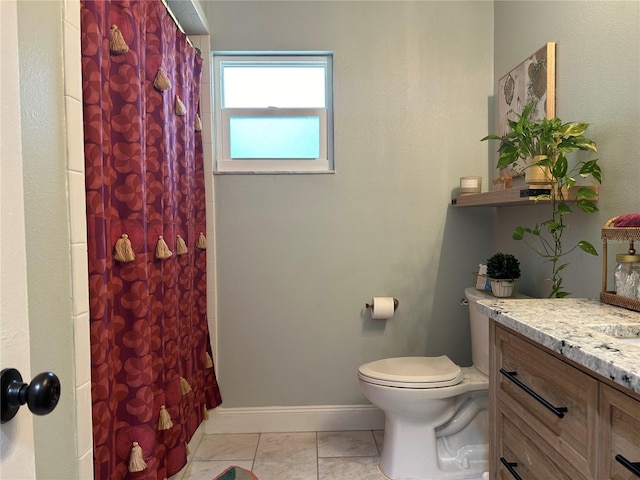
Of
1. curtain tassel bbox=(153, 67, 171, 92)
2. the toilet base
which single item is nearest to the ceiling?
curtain tassel bbox=(153, 67, 171, 92)

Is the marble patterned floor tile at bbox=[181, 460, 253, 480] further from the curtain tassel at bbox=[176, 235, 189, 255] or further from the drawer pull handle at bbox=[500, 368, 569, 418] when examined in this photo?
the drawer pull handle at bbox=[500, 368, 569, 418]

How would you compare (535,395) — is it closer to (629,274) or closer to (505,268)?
(629,274)

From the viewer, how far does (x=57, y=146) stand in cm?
83

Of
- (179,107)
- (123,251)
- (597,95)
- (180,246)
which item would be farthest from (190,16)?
(597,95)

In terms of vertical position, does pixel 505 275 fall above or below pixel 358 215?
below

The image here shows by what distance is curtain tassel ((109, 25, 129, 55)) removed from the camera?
Result: 3.82 ft

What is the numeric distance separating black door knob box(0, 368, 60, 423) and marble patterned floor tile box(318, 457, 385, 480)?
164cm

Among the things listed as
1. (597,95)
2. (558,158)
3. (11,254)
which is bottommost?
(11,254)

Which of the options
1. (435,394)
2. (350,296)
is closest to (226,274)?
(350,296)

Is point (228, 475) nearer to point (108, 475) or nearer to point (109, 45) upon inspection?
point (108, 475)

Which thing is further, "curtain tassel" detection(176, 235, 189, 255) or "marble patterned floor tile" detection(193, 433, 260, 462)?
"marble patterned floor tile" detection(193, 433, 260, 462)

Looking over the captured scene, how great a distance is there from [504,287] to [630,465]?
118 cm

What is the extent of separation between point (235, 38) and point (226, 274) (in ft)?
4.05

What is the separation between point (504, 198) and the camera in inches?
67.7
